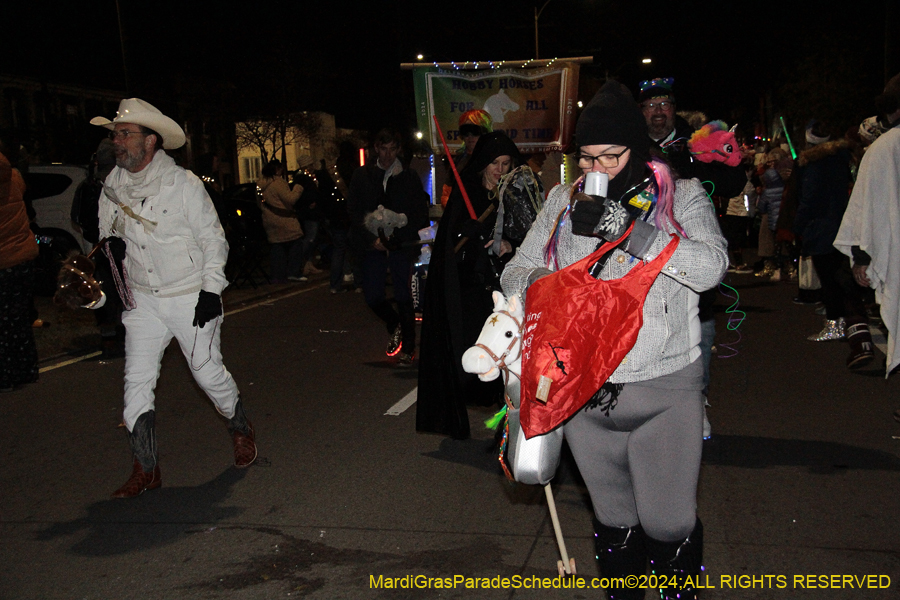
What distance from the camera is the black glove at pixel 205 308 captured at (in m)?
4.53

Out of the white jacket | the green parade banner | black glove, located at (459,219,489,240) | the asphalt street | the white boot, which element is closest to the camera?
the asphalt street

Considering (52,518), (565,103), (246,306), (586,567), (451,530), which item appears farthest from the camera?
(246,306)

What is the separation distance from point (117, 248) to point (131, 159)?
50 cm

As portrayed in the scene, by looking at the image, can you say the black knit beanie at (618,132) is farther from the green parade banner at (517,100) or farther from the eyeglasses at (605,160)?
the green parade banner at (517,100)

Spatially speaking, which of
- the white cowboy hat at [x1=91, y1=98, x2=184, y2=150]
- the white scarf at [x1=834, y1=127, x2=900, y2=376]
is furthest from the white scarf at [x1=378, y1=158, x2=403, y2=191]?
the white scarf at [x1=834, y1=127, x2=900, y2=376]

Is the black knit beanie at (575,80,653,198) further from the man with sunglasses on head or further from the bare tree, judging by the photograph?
the bare tree

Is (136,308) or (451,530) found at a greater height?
(136,308)

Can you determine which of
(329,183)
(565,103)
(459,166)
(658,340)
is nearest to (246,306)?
(329,183)

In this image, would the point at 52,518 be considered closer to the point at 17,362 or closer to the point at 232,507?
the point at 232,507

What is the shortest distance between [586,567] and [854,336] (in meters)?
4.48

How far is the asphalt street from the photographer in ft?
12.0

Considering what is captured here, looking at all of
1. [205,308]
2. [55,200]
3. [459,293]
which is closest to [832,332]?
[459,293]

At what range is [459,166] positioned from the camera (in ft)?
17.7

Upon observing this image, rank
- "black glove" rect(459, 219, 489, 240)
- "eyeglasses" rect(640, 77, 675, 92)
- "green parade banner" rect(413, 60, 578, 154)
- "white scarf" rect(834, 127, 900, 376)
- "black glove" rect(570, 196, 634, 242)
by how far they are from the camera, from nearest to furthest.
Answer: "black glove" rect(570, 196, 634, 242) → "eyeglasses" rect(640, 77, 675, 92) → "white scarf" rect(834, 127, 900, 376) → "black glove" rect(459, 219, 489, 240) → "green parade banner" rect(413, 60, 578, 154)
